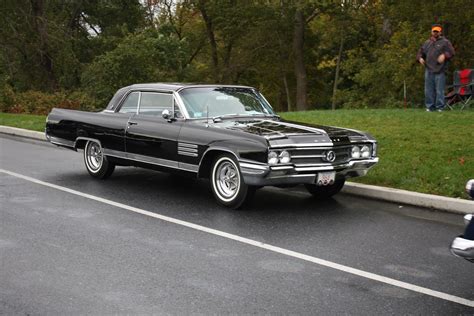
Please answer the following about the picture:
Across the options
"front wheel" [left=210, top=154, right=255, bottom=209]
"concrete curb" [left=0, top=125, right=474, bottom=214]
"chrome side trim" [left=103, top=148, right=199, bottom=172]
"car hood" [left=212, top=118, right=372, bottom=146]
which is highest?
"car hood" [left=212, top=118, right=372, bottom=146]

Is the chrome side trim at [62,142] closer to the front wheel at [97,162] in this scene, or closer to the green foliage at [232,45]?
the front wheel at [97,162]

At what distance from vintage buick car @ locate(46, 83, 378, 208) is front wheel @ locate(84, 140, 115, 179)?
2cm

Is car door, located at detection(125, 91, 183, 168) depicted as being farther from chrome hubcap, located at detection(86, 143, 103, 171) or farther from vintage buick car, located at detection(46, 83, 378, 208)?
chrome hubcap, located at detection(86, 143, 103, 171)

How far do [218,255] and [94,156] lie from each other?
185 inches

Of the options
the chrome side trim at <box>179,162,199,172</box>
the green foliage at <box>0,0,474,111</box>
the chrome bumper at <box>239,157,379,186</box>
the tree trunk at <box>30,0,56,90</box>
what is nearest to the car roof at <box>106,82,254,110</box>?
the chrome side trim at <box>179,162,199,172</box>

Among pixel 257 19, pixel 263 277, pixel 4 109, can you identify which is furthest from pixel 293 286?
pixel 257 19

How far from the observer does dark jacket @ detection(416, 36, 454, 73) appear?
1440 centimetres

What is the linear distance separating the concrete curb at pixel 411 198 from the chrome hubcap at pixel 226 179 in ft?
6.27

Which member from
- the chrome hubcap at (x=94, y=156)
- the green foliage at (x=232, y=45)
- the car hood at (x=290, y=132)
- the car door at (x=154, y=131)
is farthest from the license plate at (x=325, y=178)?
the green foliage at (x=232, y=45)

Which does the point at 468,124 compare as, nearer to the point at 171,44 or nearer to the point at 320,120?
the point at 320,120

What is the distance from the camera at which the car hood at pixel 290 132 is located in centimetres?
723

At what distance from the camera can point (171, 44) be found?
30.2m

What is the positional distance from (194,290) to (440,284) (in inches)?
77.3

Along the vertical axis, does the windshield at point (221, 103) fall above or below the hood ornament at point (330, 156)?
above
